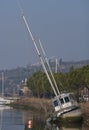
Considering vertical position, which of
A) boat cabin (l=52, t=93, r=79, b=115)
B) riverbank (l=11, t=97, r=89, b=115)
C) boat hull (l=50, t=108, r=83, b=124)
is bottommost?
boat hull (l=50, t=108, r=83, b=124)

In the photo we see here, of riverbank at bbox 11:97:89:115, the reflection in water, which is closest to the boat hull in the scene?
riverbank at bbox 11:97:89:115

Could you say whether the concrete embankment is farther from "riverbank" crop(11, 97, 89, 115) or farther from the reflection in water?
the reflection in water

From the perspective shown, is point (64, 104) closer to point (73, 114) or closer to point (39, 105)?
point (73, 114)

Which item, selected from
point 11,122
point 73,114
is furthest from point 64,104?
point 11,122

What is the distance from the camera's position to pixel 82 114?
7969cm

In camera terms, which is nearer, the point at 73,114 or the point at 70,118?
the point at 73,114

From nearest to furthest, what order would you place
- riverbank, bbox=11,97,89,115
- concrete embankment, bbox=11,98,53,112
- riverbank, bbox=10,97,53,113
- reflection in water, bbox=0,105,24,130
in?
reflection in water, bbox=0,105,24,130
riverbank, bbox=11,97,89,115
concrete embankment, bbox=11,98,53,112
riverbank, bbox=10,97,53,113

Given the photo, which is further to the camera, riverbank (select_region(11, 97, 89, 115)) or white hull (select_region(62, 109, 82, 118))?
riverbank (select_region(11, 97, 89, 115))

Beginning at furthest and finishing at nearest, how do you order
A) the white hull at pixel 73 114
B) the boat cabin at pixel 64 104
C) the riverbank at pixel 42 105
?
the riverbank at pixel 42 105, the boat cabin at pixel 64 104, the white hull at pixel 73 114

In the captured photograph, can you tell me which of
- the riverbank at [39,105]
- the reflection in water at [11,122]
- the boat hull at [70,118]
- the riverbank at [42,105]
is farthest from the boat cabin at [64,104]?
the riverbank at [39,105]

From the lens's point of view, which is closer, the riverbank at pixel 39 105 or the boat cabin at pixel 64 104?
the boat cabin at pixel 64 104

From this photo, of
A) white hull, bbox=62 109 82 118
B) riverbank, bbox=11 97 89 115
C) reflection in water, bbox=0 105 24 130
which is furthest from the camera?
riverbank, bbox=11 97 89 115

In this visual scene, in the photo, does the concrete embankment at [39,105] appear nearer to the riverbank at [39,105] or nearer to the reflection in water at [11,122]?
the riverbank at [39,105]

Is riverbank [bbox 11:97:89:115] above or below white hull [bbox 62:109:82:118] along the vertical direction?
above
